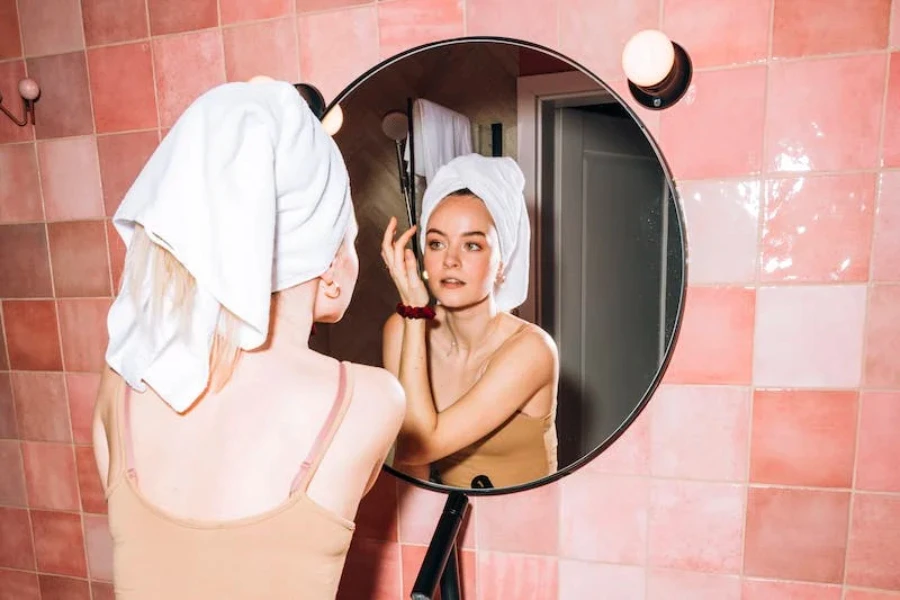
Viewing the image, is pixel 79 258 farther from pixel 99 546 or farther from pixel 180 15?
pixel 99 546

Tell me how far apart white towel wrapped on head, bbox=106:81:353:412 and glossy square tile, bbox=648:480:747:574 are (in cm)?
70

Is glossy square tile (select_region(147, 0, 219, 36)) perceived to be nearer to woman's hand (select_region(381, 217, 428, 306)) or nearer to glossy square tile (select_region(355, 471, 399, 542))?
woman's hand (select_region(381, 217, 428, 306))

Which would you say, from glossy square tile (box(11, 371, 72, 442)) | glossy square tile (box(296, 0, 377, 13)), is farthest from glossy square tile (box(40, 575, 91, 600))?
glossy square tile (box(296, 0, 377, 13))

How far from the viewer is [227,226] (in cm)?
53

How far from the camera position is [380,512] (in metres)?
1.08

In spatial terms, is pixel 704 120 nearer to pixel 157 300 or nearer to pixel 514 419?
pixel 514 419

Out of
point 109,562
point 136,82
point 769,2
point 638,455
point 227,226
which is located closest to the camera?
point 227,226

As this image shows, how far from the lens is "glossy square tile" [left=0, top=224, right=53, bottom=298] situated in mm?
1172

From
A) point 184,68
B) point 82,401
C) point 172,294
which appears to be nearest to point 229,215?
point 172,294

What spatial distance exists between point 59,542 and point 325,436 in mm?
1078

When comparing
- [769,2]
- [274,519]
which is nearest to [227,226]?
[274,519]

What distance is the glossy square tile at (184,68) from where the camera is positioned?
1.04 m

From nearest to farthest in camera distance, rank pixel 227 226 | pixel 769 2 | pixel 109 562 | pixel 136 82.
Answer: pixel 227 226 < pixel 769 2 < pixel 136 82 < pixel 109 562

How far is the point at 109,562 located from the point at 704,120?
145cm
